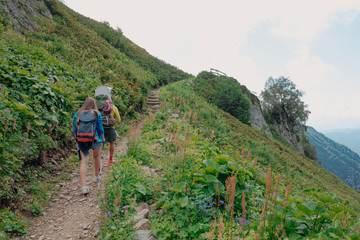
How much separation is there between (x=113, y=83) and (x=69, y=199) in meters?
8.91

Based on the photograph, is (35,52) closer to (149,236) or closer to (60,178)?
(60,178)

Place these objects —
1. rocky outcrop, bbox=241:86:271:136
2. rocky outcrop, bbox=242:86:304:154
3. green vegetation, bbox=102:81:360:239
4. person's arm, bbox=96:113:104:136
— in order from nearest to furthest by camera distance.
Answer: green vegetation, bbox=102:81:360:239
person's arm, bbox=96:113:104:136
rocky outcrop, bbox=241:86:271:136
rocky outcrop, bbox=242:86:304:154

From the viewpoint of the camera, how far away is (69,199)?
4844 mm

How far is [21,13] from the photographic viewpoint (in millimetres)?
12266

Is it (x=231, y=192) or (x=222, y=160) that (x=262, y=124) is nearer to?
(x=222, y=160)

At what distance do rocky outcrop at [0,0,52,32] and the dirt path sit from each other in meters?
10.7

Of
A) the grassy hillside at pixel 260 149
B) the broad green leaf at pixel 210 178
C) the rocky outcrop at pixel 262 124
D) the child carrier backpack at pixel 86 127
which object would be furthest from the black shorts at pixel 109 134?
the rocky outcrop at pixel 262 124

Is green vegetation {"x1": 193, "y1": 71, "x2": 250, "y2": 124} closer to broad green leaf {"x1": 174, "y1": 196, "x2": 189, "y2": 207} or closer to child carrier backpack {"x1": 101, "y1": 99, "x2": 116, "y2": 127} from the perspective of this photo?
child carrier backpack {"x1": 101, "y1": 99, "x2": 116, "y2": 127}

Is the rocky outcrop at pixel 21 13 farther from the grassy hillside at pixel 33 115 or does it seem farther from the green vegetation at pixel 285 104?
the green vegetation at pixel 285 104

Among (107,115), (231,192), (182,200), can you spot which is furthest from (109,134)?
(231,192)

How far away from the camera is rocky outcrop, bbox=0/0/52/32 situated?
36.1 ft

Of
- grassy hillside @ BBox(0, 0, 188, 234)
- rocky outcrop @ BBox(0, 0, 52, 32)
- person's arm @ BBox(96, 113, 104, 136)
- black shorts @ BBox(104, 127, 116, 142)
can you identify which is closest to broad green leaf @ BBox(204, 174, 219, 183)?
person's arm @ BBox(96, 113, 104, 136)

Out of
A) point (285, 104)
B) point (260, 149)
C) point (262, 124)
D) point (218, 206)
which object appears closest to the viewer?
point (218, 206)

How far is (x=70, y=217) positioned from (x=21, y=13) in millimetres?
13877
